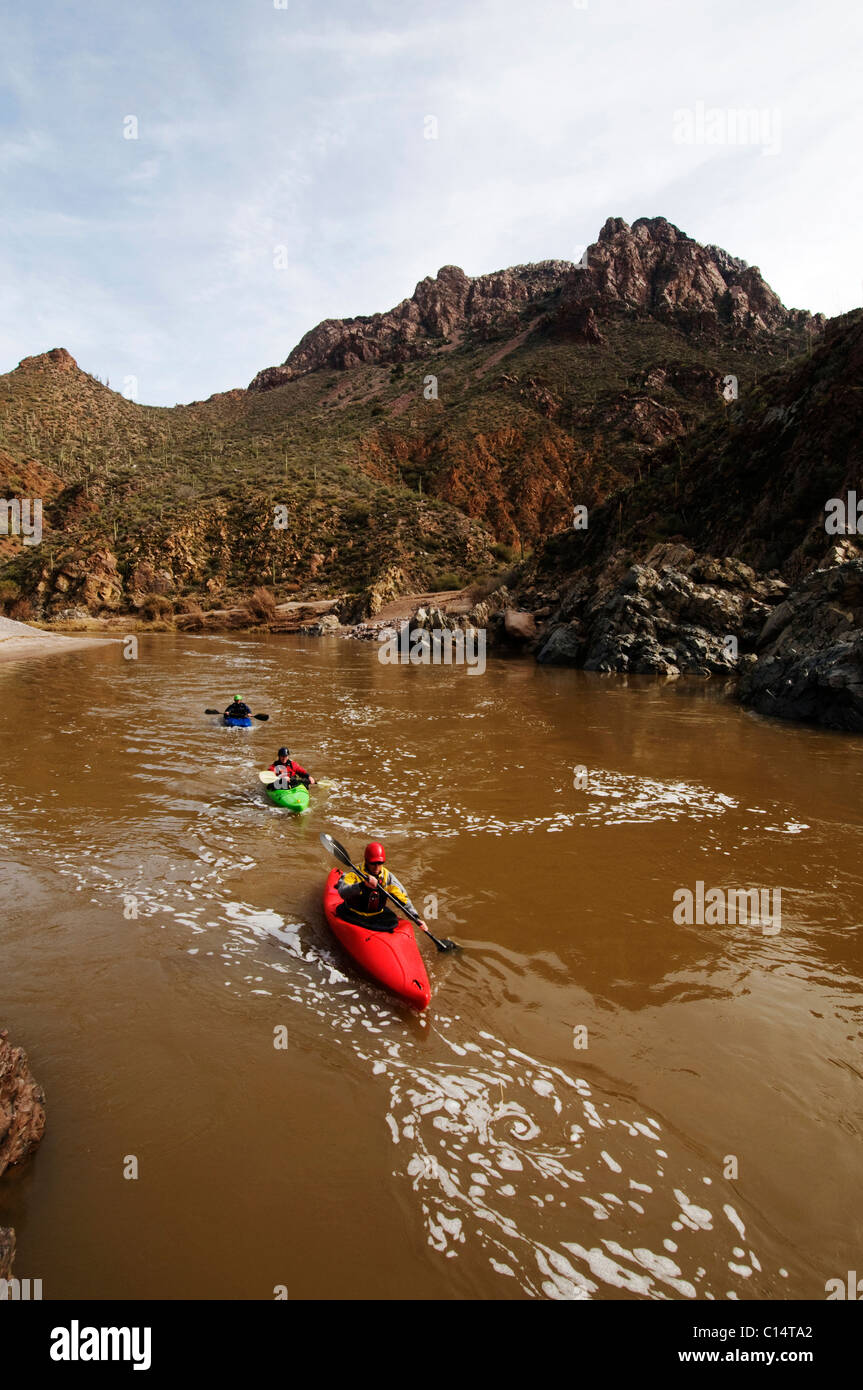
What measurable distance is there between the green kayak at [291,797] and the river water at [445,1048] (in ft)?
0.62

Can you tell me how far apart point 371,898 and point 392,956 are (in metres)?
0.77

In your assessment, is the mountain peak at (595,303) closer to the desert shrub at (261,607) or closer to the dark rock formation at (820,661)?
the desert shrub at (261,607)

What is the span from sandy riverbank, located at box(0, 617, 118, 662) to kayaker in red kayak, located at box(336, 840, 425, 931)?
93.7 feet

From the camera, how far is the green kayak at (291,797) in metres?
9.57

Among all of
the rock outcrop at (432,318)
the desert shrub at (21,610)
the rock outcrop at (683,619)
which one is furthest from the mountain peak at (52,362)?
the rock outcrop at (683,619)

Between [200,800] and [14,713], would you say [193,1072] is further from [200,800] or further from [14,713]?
[14,713]

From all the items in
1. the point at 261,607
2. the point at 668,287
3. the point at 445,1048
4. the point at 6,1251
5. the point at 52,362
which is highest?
the point at 668,287

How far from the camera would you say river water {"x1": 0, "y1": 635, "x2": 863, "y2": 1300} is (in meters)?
3.16

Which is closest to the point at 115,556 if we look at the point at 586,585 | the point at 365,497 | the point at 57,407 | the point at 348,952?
the point at 365,497

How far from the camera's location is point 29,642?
34.0 m

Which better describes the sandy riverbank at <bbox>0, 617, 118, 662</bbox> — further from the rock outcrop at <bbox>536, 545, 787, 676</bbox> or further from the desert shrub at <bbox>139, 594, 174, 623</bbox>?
the rock outcrop at <bbox>536, 545, 787, 676</bbox>

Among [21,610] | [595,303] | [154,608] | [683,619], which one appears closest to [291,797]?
[683,619]

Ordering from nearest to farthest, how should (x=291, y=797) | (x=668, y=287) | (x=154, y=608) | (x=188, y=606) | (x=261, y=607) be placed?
Result: (x=291, y=797), (x=261, y=607), (x=154, y=608), (x=188, y=606), (x=668, y=287)

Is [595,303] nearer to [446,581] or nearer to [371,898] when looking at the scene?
[446,581]
